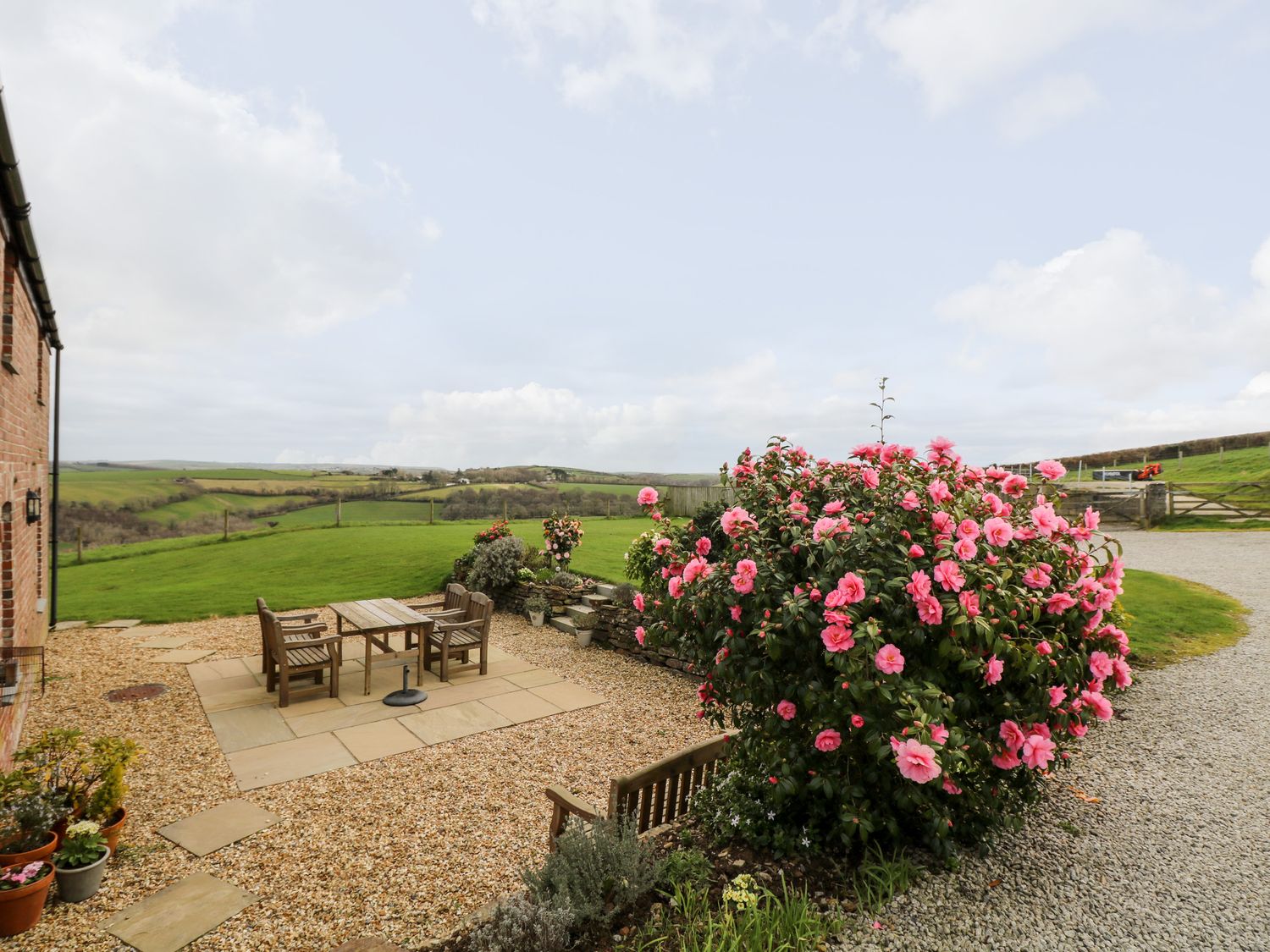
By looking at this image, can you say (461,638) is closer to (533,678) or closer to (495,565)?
(533,678)

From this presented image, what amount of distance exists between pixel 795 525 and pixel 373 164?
9416 mm

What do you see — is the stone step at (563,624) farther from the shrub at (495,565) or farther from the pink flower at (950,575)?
the pink flower at (950,575)

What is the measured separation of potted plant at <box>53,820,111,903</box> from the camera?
3.19 metres

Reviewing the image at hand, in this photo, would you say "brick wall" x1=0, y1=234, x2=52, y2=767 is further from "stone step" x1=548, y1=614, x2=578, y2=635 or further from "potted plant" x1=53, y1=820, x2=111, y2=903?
"stone step" x1=548, y1=614, x2=578, y2=635

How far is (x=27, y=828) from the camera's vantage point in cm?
311

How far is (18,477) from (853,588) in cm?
719

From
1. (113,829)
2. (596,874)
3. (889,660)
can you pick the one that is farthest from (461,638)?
(889,660)

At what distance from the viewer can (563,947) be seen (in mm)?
2523

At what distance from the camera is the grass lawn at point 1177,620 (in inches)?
288

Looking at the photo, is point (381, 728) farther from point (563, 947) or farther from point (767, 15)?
point (767, 15)

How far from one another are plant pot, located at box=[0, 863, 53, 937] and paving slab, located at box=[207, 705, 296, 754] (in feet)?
7.31

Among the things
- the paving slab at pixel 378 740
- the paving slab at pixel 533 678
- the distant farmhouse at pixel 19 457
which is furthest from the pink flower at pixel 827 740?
the paving slab at pixel 533 678

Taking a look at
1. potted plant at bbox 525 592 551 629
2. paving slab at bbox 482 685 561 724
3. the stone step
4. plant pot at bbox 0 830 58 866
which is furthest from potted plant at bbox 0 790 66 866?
potted plant at bbox 525 592 551 629

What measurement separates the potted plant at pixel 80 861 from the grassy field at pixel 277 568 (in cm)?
751
